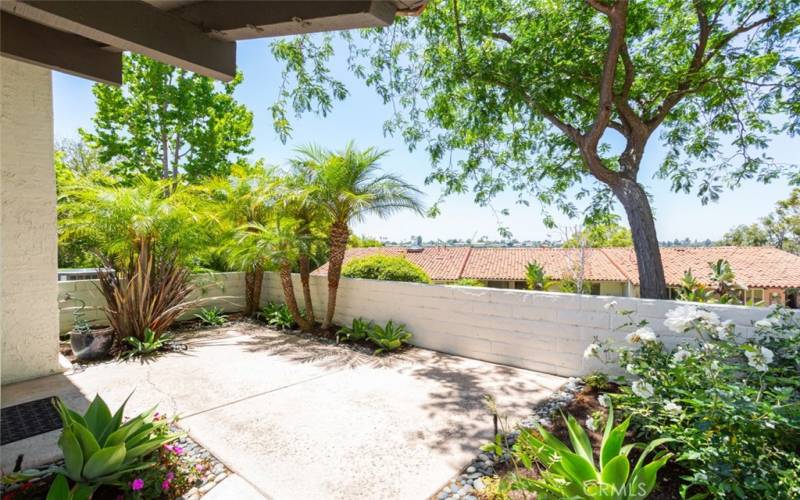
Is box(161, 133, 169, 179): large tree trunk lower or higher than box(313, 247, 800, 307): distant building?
higher

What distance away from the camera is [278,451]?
2971 mm

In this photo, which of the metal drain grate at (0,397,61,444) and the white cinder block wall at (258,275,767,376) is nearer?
the metal drain grate at (0,397,61,444)

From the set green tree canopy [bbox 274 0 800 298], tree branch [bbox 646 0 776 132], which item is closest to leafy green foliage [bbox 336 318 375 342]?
green tree canopy [bbox 274 0 800 298]

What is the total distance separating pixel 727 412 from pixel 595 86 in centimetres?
594

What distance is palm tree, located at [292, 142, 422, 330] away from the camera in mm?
6723

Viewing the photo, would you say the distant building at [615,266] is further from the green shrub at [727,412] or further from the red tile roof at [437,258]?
the green shrub at [727,412]

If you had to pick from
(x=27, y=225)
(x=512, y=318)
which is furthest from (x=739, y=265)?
(x=27, y=225)

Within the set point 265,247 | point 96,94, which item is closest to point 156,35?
point 265,247

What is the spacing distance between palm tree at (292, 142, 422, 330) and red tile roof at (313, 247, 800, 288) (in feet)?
45.6

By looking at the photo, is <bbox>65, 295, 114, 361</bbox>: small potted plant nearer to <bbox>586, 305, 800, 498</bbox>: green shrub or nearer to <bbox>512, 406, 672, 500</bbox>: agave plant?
<bbox>512, 406, 672, 500</bbox>: agave plant

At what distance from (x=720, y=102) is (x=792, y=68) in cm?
106

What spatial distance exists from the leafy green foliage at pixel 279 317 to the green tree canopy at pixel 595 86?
4016mm

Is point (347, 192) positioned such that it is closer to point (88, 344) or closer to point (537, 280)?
point (88, 344)

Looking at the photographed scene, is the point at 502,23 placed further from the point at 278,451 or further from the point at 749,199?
the point at 278,451
